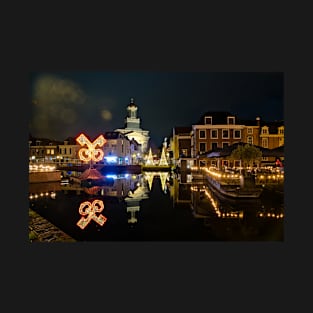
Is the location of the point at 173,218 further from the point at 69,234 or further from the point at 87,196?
the point at 87,196

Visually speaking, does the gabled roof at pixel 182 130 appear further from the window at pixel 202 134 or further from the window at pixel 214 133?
the window at pixel 214 133

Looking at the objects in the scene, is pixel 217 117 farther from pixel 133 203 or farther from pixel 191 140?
pixel 133 203

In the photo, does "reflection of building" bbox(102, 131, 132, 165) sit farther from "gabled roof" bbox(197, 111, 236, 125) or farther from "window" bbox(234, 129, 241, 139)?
"window" bbox(234, 129, 241, 139)

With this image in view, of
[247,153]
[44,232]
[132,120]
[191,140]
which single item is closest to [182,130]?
[191,140]

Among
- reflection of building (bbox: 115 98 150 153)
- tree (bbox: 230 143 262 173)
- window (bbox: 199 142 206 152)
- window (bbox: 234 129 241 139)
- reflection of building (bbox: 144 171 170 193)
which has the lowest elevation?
reflection of building (bbox: 144 171 170 193)

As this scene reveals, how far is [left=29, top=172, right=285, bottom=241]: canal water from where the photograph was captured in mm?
6520

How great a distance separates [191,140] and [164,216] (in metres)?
19.6

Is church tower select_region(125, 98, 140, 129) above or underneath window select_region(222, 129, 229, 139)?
above

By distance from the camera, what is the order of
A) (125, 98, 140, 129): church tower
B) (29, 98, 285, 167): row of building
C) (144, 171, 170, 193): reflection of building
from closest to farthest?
(144, 171, 170, 193): reflection of building < (29, 98, 285, 167): row of building < (125, 98, 140, 129): church tower

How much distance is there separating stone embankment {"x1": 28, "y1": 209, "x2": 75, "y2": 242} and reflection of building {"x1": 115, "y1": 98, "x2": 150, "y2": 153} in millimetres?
33058

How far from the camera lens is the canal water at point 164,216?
652 centimetres

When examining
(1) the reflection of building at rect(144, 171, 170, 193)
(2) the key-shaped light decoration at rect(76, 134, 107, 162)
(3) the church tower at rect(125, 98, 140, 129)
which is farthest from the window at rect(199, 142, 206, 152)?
(3) the church tower at rect(125, 98, 140, 129)

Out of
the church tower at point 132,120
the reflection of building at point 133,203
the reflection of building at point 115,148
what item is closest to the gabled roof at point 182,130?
the reflection of building at point 115,148

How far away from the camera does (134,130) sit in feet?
136
